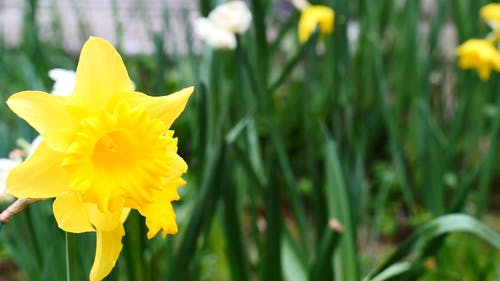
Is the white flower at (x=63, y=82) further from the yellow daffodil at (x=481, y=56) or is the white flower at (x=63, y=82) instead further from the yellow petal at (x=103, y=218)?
the yellow daffodil at (x=481, y=56)

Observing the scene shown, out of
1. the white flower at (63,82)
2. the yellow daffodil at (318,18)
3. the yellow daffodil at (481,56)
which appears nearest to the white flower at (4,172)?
the white flower at (63,82)

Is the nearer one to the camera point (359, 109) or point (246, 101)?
point (246, 101)

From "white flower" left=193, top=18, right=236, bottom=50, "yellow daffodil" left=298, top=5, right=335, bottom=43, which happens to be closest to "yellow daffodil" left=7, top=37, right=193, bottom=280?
"white flower" left=193, top=18, right=236, bottom=50

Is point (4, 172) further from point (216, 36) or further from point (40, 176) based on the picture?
point (216, 36)

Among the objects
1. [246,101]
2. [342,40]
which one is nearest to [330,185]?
[246,101]

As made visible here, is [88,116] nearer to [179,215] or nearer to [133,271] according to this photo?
[133,271]

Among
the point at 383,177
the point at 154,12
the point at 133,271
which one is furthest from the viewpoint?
the point at 154,12

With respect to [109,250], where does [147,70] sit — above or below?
below

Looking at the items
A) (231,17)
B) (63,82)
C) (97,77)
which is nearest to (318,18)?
(231,17)
